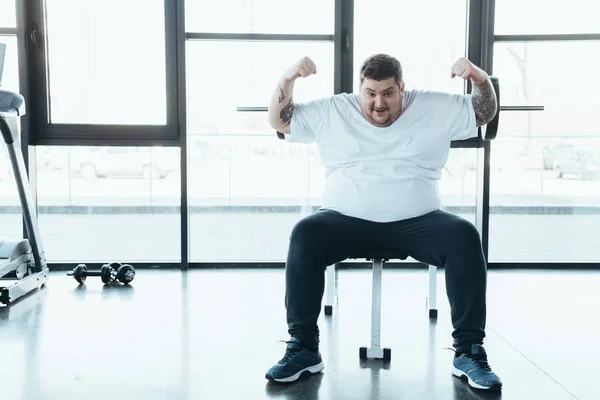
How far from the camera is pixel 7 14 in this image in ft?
9.68

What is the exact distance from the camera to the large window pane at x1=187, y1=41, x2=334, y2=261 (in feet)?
10.1

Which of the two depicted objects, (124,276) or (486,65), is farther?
(486,65)

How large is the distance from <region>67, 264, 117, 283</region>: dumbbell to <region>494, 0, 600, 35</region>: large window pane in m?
2.36

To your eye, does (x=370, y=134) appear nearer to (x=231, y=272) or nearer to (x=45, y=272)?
(x=231, y=272)

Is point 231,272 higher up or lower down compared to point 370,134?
lower down

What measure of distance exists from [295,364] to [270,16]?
2073 millimetres

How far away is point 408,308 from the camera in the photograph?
2.36 metres

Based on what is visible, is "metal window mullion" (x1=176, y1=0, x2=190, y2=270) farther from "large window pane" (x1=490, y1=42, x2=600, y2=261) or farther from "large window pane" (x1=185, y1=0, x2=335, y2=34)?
"large window pane" (x1=490, y1=42, x2=600, y2=261)

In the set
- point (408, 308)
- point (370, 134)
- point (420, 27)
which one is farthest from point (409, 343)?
point (420, 27)

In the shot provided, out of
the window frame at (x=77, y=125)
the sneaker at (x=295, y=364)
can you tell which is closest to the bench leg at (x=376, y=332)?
the sneaker at (x=295, y=364)

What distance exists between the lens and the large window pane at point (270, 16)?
3.01m

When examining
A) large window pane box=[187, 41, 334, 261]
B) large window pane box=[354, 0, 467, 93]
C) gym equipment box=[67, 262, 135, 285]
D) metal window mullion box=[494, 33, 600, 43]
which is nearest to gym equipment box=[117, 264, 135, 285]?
gym equipment box=[67, 262, 135, 285]

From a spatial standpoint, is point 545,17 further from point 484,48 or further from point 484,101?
point 484,101

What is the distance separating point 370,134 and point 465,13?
5.28ft
